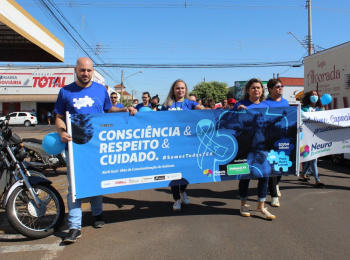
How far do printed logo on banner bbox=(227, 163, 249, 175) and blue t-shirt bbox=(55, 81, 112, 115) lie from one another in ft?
6.36

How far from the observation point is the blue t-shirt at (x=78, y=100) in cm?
361

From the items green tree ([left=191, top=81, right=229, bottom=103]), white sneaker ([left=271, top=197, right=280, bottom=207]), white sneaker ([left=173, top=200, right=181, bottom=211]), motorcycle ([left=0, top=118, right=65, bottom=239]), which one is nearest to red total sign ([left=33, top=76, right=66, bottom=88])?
green tree ([left=191, top=81, right=229, bottom=103])

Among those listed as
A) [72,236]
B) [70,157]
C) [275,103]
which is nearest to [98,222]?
[72,236]

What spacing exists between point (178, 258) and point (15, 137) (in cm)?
282

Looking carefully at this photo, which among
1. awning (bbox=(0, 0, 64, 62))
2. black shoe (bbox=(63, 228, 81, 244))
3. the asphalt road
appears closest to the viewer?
the asphalt road

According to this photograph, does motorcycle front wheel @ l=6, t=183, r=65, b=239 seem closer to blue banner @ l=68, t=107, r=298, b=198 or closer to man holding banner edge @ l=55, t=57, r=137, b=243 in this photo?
man holding banner edge @ l=55, t=57, r=137, b=243

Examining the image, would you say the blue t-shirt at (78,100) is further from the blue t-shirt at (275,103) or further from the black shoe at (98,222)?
the blue t-shirt at (275,103)

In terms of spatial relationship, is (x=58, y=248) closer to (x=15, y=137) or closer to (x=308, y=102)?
(x=15, y=137)

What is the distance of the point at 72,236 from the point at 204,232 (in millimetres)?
1578

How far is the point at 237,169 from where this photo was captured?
420 cm

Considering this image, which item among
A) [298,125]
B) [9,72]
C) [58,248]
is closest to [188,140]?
[298,125]

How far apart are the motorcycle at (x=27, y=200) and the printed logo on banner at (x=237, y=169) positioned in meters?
2.24

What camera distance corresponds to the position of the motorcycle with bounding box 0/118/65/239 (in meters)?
3.46

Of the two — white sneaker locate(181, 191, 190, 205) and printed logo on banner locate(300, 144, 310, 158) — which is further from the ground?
printed logo on banner locate(300, 144, 310, 158)
